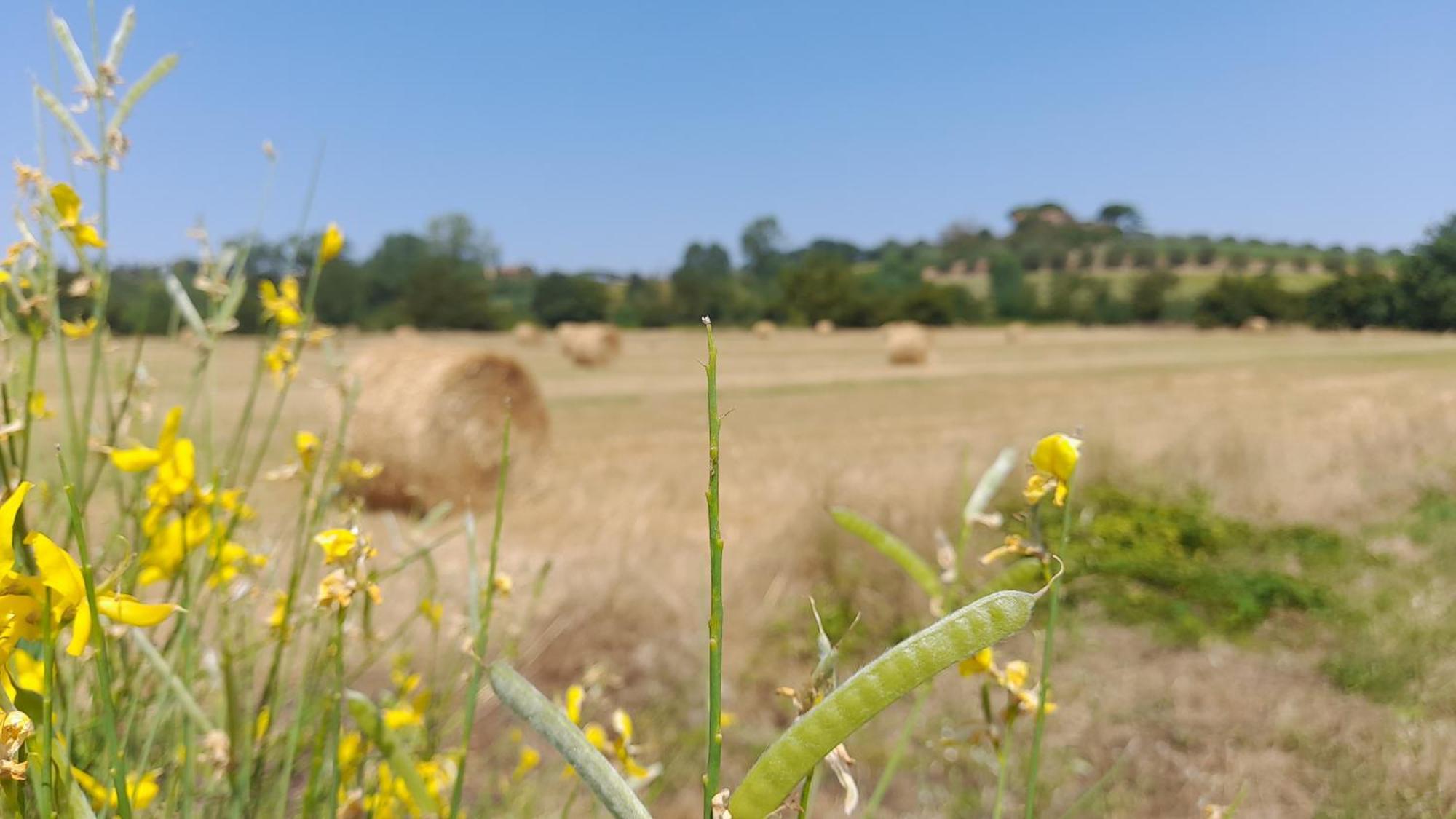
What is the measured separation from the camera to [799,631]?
184 inches

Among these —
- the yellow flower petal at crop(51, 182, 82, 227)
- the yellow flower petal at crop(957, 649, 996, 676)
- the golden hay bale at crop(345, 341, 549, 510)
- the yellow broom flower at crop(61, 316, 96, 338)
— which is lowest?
the golden hay bale at crop(345, 341, 549, 510)

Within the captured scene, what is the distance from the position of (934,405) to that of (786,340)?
14.8 meters

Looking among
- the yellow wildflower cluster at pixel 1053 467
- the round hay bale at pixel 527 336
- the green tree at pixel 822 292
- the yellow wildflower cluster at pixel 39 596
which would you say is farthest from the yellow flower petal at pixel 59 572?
the green tree at pixel 822 292

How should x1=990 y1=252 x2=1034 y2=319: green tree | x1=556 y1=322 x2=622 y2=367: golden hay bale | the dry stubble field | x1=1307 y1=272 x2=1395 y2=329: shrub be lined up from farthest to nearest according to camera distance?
x1=990 y1=252 x2=1034 y2=319: green tree < x1=556 y1=322 x2=622 y2=367: golden hay bale < x1=1307 y1=272 x2=1395 y2=329: shrub < the dry stubble field

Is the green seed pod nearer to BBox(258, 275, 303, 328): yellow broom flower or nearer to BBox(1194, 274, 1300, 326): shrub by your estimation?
BBox(258, 275, 303, 328): yellow broom flower

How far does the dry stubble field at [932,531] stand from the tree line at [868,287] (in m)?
10.7

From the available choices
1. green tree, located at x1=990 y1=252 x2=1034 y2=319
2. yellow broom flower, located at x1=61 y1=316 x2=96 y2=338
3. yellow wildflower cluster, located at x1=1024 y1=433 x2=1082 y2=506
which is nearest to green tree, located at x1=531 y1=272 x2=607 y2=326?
green tree, located at x1=990 y1=252 x2=1034 y2=319

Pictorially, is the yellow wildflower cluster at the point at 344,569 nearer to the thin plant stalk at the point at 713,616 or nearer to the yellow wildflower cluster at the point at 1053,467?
the thin plant stalk at the point at 713,616

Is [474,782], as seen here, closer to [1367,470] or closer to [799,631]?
[799,631]

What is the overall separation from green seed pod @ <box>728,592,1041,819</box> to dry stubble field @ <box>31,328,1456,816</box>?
0.57 meters

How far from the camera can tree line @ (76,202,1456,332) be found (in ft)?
100

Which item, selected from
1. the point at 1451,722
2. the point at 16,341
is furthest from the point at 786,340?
the point at 16,341

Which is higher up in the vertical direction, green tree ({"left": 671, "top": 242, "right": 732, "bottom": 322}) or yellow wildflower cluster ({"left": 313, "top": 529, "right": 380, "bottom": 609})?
Result: green tree ({"left": 671, "top": 242, "right": 732, "bottom": 322})

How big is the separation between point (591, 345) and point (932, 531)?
49.5ft
